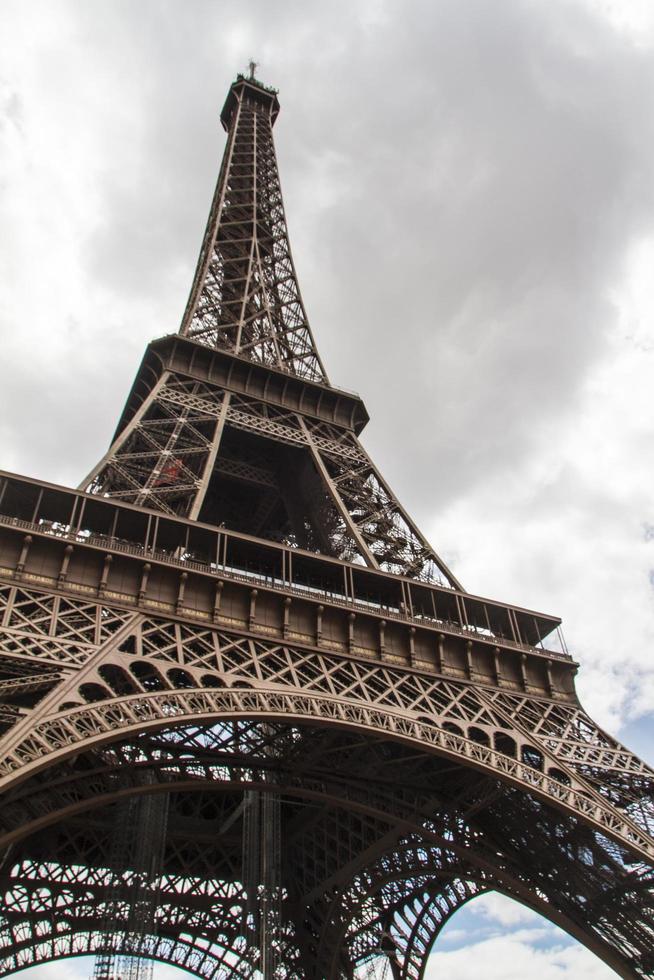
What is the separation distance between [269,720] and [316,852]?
45.4ft

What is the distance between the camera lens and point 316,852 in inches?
1124

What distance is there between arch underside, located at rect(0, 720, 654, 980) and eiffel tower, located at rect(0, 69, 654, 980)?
9cm

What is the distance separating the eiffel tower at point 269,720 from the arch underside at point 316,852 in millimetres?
90

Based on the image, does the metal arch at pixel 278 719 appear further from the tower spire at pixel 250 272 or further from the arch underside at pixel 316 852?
the tower spire at pixel 250 272

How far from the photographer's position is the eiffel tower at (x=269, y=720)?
57.9ft

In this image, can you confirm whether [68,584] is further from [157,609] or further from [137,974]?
[137,974]

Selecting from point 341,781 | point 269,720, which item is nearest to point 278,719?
point 269,720

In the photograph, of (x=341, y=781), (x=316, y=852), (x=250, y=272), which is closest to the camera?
(x=341, y=781)

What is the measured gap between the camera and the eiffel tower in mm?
17641

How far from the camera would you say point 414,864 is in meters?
25.8

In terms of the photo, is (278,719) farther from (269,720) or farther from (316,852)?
(316,852)

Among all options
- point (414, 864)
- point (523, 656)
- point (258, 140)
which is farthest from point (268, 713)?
point (258, 140)

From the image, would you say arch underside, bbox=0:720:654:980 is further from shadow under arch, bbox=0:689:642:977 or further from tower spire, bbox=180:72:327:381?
tower spire, bbox=180:72:327:381

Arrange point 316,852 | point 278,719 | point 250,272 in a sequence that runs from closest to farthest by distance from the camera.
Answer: point 278,719
point 316,852
point 250,272
